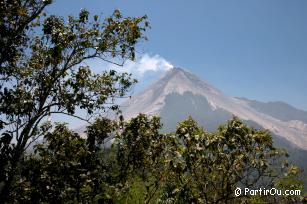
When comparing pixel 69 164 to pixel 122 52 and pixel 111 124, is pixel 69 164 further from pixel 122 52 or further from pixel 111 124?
pixel 122 52

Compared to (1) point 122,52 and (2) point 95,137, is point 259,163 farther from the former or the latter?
(1) point 122,52

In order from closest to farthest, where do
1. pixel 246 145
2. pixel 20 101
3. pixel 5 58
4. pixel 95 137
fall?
pixel 246 145, pixel 5 58, pixel 20 101, pixel 95 137

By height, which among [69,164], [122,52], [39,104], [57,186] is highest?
[122,52]

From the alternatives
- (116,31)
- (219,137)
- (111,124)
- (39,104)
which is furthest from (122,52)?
(219,137)

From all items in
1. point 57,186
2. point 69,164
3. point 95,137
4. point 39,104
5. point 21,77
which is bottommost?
point 57,186

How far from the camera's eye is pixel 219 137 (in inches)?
347

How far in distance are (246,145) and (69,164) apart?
4.67m

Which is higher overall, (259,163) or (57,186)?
(259,163)

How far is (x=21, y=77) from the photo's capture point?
13266 mm

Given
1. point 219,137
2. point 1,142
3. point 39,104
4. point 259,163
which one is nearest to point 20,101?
point 39,104

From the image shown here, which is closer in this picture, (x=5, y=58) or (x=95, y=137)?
(x=5, y=58)

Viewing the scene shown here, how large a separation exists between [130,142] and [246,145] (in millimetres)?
6134

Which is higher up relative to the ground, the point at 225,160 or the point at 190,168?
the point at 225,160

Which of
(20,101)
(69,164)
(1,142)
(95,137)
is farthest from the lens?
(95,137)
